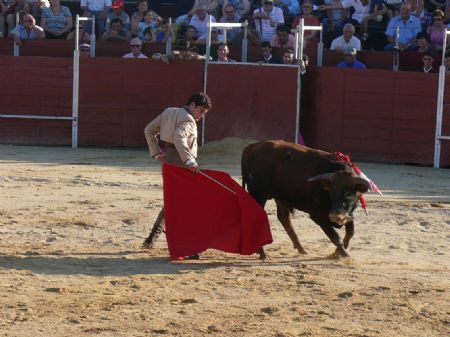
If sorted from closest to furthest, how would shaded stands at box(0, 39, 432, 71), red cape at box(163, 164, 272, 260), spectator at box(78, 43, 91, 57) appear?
red cape at box(163, 164, 272, 260)
shaded stands at box(0, 39, 432, 71)
spectator at box(78, 43, 91, 57)

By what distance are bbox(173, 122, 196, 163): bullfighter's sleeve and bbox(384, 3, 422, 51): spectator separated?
24.9 ft

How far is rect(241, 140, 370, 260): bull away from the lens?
8.50 meters

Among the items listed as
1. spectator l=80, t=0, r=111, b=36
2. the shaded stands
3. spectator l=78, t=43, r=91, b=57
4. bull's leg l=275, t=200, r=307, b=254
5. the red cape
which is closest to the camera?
the red cape

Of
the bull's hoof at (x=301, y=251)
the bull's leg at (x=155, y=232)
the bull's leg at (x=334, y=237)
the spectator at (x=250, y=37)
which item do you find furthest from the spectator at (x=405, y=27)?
the bull's leg at (x=155, y=232)

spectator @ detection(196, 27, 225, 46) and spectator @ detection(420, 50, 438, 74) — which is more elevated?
spectator @ detection(196, 27, 225, 46)

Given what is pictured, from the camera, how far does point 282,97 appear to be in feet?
49.8

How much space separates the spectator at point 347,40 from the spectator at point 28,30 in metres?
4.33

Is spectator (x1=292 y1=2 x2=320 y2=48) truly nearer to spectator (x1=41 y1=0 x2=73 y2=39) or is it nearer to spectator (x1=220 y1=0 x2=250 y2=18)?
spectator (x1=220 y1=0 x2=250 y2=18)

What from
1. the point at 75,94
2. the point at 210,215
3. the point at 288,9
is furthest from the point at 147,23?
the point at 210,215

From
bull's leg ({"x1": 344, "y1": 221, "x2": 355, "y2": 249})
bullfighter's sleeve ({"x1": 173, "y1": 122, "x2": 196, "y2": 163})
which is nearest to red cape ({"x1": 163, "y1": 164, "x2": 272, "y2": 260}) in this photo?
bullfighter's sleeve ({"x1": 173, "y1": 122, "x2": 196, "y2": 163})

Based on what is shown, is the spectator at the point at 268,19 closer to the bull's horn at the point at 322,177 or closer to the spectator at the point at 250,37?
the spectator at the point at 250,37

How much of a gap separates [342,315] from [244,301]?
67 centimetres

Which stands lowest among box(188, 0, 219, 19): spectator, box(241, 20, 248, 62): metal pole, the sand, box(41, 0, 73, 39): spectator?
the sand

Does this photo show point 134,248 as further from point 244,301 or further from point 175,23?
point 175,23
